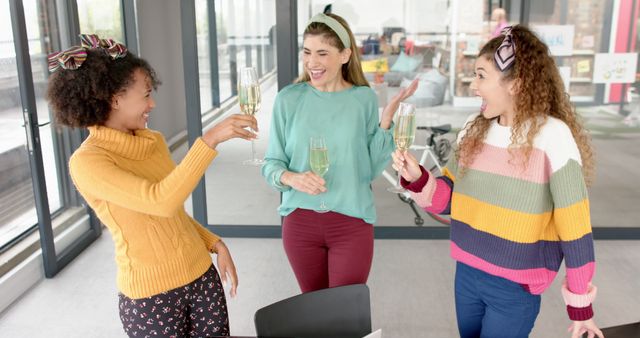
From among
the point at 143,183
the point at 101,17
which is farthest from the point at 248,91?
the point at 101,17

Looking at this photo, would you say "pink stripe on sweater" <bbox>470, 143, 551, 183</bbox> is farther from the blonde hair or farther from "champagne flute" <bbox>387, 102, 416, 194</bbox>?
the blonde hair

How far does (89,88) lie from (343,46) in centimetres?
97

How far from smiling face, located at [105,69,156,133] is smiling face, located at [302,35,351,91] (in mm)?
665

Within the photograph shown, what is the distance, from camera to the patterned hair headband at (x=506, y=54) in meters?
1.62

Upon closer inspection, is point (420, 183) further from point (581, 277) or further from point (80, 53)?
point (80, 53)

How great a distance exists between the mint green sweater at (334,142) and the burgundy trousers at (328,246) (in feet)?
0.14

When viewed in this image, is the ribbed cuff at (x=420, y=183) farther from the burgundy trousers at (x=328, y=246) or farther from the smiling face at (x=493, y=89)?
the burgundy trousers at (x=328, y=246)

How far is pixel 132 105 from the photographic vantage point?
1.67m

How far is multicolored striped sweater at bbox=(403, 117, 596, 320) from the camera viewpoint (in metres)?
1.58

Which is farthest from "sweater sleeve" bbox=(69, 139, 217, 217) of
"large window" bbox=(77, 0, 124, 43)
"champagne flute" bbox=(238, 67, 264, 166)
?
"large window" bbox=(77, 0, 124, 43)

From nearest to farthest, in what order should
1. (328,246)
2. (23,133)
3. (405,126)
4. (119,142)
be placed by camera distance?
(119,142)
(405,126)
(328,246)
(23,133)

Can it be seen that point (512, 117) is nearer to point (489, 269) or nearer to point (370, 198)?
point (489, 269)

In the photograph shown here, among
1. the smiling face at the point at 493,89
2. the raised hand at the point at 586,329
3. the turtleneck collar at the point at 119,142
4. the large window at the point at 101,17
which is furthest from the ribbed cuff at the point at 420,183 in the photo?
the large window at the point at 101,17

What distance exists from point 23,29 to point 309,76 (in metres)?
2.20
